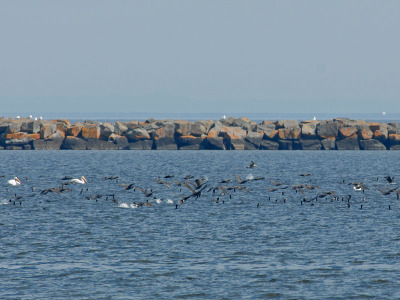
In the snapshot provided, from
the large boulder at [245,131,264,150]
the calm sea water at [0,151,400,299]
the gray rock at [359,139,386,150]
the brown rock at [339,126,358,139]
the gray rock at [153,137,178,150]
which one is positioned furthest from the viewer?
the gray rock at [153,137,178,150]

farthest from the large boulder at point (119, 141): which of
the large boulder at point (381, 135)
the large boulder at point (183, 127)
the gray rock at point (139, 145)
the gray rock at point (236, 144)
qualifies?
the large boulder at point (381, 135)

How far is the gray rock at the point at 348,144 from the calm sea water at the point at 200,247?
61047mm

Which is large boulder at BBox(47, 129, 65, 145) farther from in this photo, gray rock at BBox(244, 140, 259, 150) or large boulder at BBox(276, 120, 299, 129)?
large boulder at BBox(276, 120, 299, 129)

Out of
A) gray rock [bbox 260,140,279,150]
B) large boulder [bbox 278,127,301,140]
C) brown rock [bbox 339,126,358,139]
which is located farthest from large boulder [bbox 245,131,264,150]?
brown rock [bbox 339,126,358,139]

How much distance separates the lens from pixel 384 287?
18938 mm

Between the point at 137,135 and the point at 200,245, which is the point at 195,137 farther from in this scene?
the point at 200,245

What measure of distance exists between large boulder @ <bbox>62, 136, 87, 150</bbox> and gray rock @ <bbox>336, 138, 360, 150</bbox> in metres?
41.2

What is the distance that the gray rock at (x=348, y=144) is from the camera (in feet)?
344

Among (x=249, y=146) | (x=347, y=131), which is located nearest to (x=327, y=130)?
(x=347, y=131)

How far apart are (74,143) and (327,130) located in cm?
4062

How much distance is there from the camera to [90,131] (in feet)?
342

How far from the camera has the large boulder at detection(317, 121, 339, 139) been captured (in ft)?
336

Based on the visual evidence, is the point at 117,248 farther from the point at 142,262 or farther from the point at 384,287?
the point at 384,287

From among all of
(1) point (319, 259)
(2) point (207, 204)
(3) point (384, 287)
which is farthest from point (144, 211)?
(3) point (384, 287)
